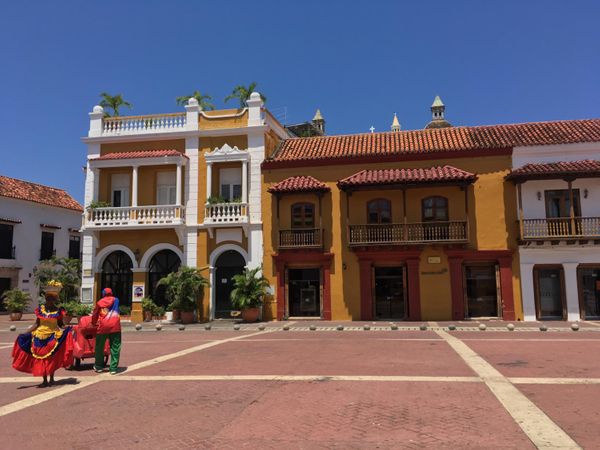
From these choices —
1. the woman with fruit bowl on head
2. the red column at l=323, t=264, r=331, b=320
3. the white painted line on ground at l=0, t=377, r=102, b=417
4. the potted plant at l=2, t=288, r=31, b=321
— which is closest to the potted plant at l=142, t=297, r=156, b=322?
the potted plant at l=2, t=288, r=31, b=321

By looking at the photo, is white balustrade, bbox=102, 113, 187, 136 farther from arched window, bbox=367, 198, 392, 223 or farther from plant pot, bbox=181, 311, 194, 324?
arched window, bbox=367, 198, 392, 223

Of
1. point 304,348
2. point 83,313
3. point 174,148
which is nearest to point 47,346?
point 304,348

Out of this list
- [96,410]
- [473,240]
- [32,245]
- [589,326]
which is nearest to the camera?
[96,410]

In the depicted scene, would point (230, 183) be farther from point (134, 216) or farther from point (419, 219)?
point (419, 219)

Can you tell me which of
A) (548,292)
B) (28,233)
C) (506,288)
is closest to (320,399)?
(506,288)

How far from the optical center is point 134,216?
78.0 feet

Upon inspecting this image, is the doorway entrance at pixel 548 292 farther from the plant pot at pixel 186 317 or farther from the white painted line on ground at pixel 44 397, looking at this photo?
the white painted line on ground at pixel 44 397

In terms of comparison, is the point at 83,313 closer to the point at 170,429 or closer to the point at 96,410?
the point at 96,410

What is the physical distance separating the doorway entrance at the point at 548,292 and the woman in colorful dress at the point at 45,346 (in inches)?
741

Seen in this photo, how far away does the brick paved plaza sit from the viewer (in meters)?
5.48

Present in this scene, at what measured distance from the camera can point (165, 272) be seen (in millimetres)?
24375

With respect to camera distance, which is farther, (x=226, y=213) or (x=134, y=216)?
(x=134, y=216)

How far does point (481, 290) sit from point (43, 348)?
59.6ft

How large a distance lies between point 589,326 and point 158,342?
50.7 ft
